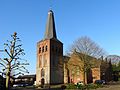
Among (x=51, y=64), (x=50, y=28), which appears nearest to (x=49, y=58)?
(x=51, y=64)

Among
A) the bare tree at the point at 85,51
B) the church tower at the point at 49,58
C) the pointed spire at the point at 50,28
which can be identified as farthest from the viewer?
the pointed spire at the point at 50,28

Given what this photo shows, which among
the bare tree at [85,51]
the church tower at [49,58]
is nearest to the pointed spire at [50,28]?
the church tower at [49,58]

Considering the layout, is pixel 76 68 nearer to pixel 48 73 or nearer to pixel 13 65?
pixel 48 73

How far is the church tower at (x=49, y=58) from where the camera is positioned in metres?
88.7

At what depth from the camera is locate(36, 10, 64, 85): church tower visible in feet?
291

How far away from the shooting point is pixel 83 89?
5166 cm

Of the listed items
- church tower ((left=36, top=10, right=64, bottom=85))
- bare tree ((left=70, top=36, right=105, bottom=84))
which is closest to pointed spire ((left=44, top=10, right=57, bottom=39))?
church tower ((left=36, top=10, right=64, bottom=85))

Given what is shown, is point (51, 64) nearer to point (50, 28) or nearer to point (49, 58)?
point (49, 58)

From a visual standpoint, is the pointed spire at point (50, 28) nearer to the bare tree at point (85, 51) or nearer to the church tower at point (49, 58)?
the church tower at point (49, 58)

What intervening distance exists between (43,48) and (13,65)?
5542 centimetres

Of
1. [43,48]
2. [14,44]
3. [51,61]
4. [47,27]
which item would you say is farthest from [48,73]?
[14,44]

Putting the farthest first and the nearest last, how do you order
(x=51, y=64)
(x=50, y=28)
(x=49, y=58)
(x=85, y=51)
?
1. (x=50, y=28)
2. (x=49, y=58)
3. (x=51, y=64)
4. (x=85, y=51)

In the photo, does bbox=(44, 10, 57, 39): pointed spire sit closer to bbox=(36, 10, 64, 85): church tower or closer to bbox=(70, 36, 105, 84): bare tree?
bbox=(36, 10, 64, 85): church tower

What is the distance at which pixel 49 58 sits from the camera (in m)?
89.4
